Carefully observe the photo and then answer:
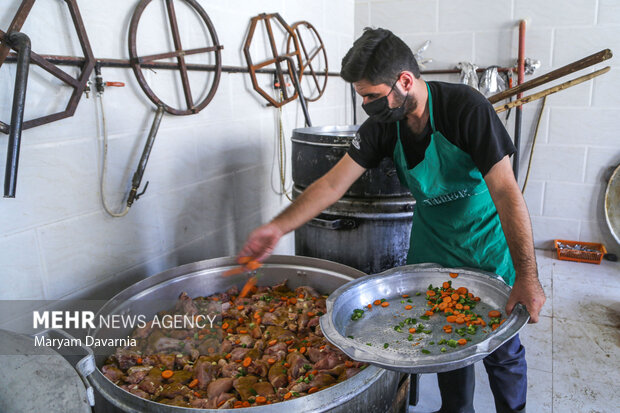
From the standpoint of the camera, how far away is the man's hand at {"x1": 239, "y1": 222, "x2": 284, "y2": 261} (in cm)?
159

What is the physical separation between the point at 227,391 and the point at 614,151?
11.8ft

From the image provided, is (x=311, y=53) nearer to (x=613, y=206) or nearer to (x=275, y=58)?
(x=275, y=58)

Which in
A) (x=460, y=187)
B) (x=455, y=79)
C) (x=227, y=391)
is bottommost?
(x=227, y=391)

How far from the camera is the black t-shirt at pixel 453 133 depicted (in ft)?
4.90

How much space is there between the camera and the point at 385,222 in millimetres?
2188

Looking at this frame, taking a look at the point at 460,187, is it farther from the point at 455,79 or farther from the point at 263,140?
the point at 455,79

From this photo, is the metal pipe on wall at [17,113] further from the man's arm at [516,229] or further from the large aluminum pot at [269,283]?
the man's arm at [516,229]

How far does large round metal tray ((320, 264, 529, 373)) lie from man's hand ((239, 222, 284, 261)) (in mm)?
292

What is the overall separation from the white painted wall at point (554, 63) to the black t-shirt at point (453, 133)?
2575 mm

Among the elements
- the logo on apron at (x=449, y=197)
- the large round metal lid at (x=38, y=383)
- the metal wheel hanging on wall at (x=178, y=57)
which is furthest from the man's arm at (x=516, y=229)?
the metal wheel hanging on wall at (x=178, y=57)

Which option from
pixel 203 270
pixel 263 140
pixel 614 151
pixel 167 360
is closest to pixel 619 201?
pixel 614 151

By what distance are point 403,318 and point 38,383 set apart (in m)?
1.00

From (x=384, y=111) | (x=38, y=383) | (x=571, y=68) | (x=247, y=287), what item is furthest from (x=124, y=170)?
(x=571, y=68)

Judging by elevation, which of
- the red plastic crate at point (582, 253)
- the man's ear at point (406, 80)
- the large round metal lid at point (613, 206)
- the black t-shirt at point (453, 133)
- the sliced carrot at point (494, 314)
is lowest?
the red plastic crate at point (582, 253)
